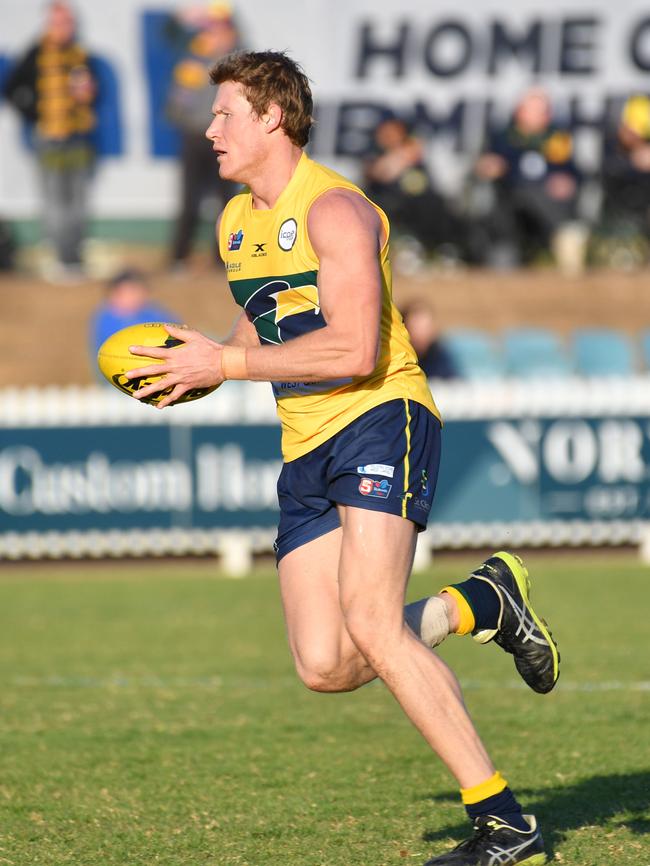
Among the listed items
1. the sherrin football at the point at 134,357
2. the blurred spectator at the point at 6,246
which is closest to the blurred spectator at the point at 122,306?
the sherrin football at the point at 134,357

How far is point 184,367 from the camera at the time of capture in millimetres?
4613

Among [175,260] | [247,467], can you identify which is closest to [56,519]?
[247,467]

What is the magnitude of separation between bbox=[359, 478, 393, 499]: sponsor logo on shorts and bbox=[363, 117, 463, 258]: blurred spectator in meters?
14.0

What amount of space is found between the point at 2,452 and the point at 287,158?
330 inches

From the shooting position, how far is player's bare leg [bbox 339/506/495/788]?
4.53 metres

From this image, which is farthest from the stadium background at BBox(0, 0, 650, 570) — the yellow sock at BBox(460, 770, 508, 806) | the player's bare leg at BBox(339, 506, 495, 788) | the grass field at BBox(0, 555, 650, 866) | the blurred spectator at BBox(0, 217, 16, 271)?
the yellow sock at BBox(460, 770, 508, 806)

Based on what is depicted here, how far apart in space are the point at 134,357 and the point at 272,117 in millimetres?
844

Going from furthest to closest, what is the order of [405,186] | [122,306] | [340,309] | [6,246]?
[6,246]
[405,186]
[122,306]
[340,309]

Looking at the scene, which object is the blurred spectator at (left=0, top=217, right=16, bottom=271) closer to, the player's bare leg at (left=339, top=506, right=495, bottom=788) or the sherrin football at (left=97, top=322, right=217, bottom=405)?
the sherrin football at (left=97, top=322, right=217, bottom=405)

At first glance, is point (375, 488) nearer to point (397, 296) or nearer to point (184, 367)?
point (184, 367)

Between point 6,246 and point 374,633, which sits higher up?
point 6,246

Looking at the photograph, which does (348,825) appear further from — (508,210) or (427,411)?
(508,210)

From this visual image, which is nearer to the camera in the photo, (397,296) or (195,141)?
(397,296)

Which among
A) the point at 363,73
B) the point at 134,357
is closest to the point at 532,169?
the point at 363,73
